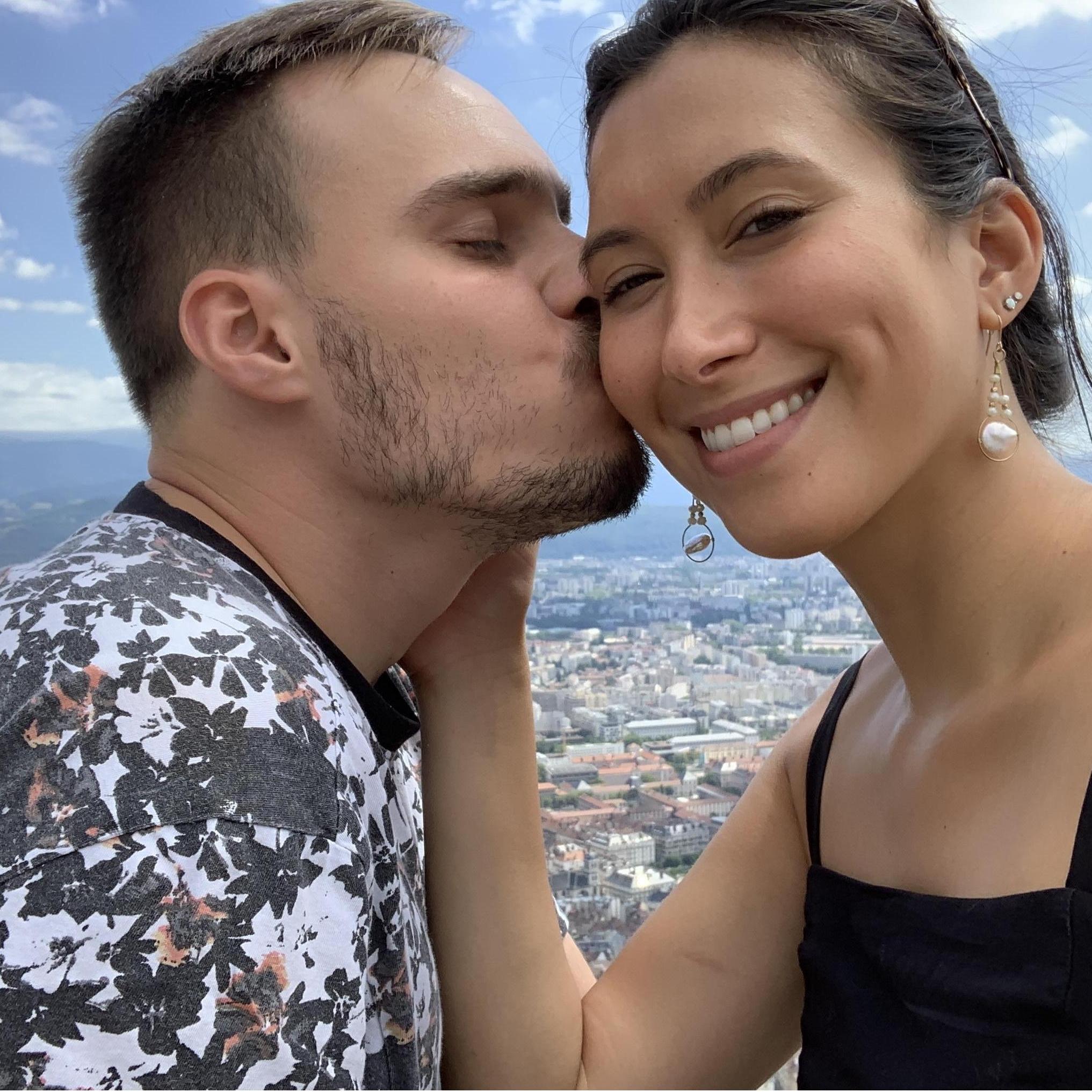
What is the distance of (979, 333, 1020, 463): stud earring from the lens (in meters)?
1.50

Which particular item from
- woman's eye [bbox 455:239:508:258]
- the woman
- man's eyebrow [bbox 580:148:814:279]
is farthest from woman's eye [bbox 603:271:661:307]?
woman's eye [bbox 455:239:508:258]

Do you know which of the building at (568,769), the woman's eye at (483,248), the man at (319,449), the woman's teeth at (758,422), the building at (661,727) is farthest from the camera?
the building at (661,727)

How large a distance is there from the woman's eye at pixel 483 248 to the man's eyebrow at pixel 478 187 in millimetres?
68

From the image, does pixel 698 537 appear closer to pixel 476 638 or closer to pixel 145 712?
pixel 476 638

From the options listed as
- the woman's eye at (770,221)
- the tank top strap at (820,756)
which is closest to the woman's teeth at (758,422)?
the woman's eye at (770,221)

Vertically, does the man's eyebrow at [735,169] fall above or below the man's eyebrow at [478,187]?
below

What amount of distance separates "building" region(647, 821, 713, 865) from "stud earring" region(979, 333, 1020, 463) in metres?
1.33

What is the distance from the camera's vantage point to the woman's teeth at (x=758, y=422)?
1463 millimetres

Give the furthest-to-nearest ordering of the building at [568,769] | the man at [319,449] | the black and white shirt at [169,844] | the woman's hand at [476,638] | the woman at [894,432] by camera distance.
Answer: the building at [568,769] < the woman's hand at [476,638] < the woman at [894,432] < the man at [319,449] < the black and white shirt at [169,844]

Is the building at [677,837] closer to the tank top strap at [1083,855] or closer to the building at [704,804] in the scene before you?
the building at [704,804]

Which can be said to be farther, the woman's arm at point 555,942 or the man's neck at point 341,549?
the woman's arm at point 555,942

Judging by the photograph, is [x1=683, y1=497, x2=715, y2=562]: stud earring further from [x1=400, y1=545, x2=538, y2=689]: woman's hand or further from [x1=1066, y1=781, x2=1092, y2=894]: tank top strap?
[x1=1066, y1=781, x2=1092, y2=894]: tank top strap

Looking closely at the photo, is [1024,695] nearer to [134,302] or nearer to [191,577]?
[191,577]

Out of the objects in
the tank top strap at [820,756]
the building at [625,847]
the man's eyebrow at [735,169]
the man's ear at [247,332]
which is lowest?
the building at [625,847]
